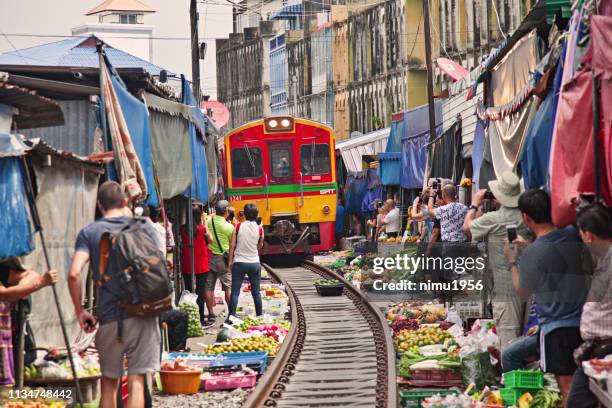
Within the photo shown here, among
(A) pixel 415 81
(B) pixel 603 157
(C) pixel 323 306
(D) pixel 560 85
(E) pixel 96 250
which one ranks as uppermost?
(A) pixel 415 81

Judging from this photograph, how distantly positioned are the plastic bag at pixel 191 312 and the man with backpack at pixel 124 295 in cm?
722

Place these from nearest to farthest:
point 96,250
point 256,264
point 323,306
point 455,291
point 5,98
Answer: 1. point 96,250
2. point 5,98
3. point 455,291
4. point 256,264
5. point 323,306

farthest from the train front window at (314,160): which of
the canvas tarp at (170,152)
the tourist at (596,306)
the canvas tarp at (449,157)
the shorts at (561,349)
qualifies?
the tourist at (596,306)

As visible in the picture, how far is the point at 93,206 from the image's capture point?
10.8 m

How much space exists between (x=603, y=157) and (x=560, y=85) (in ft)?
4.38

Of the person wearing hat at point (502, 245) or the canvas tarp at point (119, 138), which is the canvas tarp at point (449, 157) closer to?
the person wearing hat at point (502, 245)

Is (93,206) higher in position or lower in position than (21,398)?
higher

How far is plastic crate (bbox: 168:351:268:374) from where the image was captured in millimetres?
12430

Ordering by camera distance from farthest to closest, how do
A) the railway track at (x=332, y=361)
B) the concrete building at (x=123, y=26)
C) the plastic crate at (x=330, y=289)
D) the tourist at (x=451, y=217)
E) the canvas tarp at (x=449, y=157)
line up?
1. the concrete building at (x=123, y=26)
2. the plastic crate at (x=330, y=289)
3. the canvas tarp at (x=449, y=157)
4. the tourist at (x=451, y=217)
5. the railway track at (x=332, y=361)

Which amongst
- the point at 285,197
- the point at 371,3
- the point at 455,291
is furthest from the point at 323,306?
the point at 371,3

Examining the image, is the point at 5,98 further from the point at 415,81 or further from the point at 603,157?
the point at 415,81

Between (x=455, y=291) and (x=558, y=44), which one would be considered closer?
(x=558, y=44)

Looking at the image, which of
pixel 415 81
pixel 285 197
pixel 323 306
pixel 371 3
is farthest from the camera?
pixel 371 3

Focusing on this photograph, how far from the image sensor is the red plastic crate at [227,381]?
11.8m
